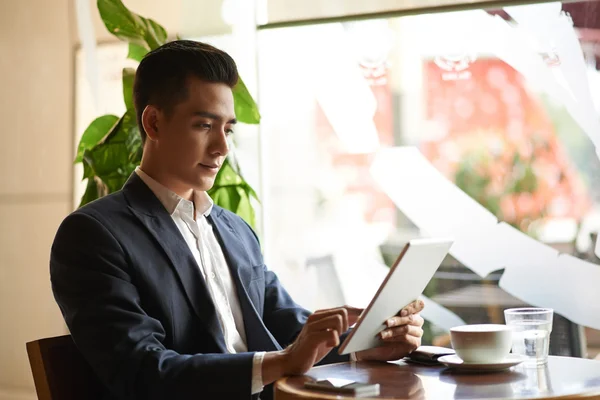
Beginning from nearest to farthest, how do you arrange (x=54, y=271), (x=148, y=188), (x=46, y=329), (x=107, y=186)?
(x=54, y=271)
(x=148, y=188)
(x=107, y=186)
(x=46, y=329)

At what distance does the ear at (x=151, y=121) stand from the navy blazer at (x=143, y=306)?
0.12m

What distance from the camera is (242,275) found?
2207mm

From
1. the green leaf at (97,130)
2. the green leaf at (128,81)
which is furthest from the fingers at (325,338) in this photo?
the green leaf at (97,130)

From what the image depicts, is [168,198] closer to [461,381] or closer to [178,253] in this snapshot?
[178,253]

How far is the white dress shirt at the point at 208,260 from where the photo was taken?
2.10m

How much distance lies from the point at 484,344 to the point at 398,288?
21cm

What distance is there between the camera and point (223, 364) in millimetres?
1766

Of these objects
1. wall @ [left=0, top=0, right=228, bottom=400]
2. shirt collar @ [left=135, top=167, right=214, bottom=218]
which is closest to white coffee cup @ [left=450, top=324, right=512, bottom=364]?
shirt collar @ [left=135, top=167, right=214, bottom=218]

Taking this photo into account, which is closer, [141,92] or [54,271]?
[54,271]

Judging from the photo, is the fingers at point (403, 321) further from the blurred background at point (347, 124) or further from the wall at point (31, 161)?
the wall at point (31, 161)

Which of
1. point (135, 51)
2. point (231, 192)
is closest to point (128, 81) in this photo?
point (135, 51)

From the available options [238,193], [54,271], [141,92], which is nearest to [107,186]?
[238,193]

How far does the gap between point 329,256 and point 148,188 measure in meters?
1.48

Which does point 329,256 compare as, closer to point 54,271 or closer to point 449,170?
point 449,170
